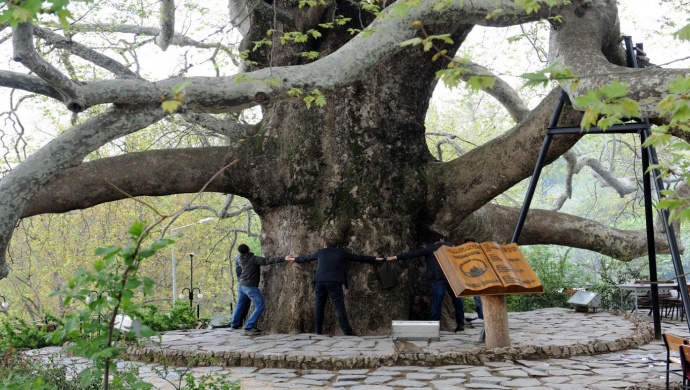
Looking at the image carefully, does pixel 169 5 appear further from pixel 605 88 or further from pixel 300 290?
pixel 605 88

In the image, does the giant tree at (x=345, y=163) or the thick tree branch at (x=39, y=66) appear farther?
the giant tree at (x=345, y=163)

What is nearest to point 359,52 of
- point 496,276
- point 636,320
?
point 496,276

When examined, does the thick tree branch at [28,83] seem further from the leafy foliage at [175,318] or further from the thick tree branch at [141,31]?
the leafy foliage at [175,318]

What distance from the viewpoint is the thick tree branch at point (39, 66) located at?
596 centimetres

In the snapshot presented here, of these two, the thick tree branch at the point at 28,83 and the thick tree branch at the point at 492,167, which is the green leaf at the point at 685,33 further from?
the thick tree branch at the point at 492,167

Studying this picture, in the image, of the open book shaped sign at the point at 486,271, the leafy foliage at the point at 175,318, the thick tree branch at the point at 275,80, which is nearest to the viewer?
the thick tree branch at the point at 275,80

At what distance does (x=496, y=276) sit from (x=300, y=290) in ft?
13.2

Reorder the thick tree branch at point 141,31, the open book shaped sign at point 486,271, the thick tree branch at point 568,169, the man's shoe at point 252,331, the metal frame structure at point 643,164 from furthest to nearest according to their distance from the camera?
1. the thick tree branch at point 568,169
2. the thick tree branch at point 141,31
3. the man's shoe at point 252,331
4. the open book shaped sign at point 486,271
5. the metal frame structure at point 643,164

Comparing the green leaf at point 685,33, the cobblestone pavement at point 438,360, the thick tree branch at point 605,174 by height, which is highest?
the thick tree branch at point 605,174

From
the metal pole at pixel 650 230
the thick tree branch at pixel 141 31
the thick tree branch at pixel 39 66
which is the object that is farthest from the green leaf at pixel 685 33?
the thick tree branch at pixel 141 31

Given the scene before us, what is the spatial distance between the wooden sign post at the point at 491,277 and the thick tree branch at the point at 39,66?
5031 mm

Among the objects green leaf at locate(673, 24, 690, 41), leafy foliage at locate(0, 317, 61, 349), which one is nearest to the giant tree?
leafy foliage at locate(0, 317, 61, 349)

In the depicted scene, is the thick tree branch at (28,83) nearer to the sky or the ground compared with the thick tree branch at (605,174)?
nearer to the ground

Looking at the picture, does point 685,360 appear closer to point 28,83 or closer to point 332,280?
point 332,280
